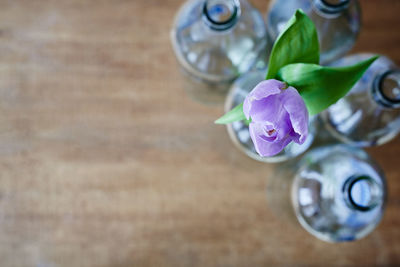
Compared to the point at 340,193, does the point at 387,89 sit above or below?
above

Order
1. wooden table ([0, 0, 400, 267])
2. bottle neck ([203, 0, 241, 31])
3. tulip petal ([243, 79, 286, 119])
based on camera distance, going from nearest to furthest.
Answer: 1. tulip petal ([243, 79, 286, 119])
2. bottle neck ([203, 0, 241, 31])
3. wooden table ([0, 0, 400, 267])

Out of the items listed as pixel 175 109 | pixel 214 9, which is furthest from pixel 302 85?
pixel 175 109

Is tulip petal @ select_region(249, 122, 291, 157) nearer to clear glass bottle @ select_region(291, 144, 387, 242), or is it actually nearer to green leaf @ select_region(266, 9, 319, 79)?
green leaf @ select_region(266, 9, 319, 79)

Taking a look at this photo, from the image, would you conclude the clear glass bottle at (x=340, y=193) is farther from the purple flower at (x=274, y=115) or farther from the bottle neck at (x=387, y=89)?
the purple flower at (x=274, y=115)

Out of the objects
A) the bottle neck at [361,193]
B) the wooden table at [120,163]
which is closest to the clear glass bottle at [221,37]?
the wooden table at [120,163]

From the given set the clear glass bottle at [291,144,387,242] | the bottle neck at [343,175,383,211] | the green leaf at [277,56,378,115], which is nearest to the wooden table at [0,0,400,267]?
the clear glass bottle at [291,144,387,242]

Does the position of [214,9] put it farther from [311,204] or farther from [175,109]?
[311,204]

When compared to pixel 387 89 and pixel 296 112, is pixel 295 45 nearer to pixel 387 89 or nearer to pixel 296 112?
pixel 296 112

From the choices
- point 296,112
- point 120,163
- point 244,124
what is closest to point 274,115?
point 296,112
